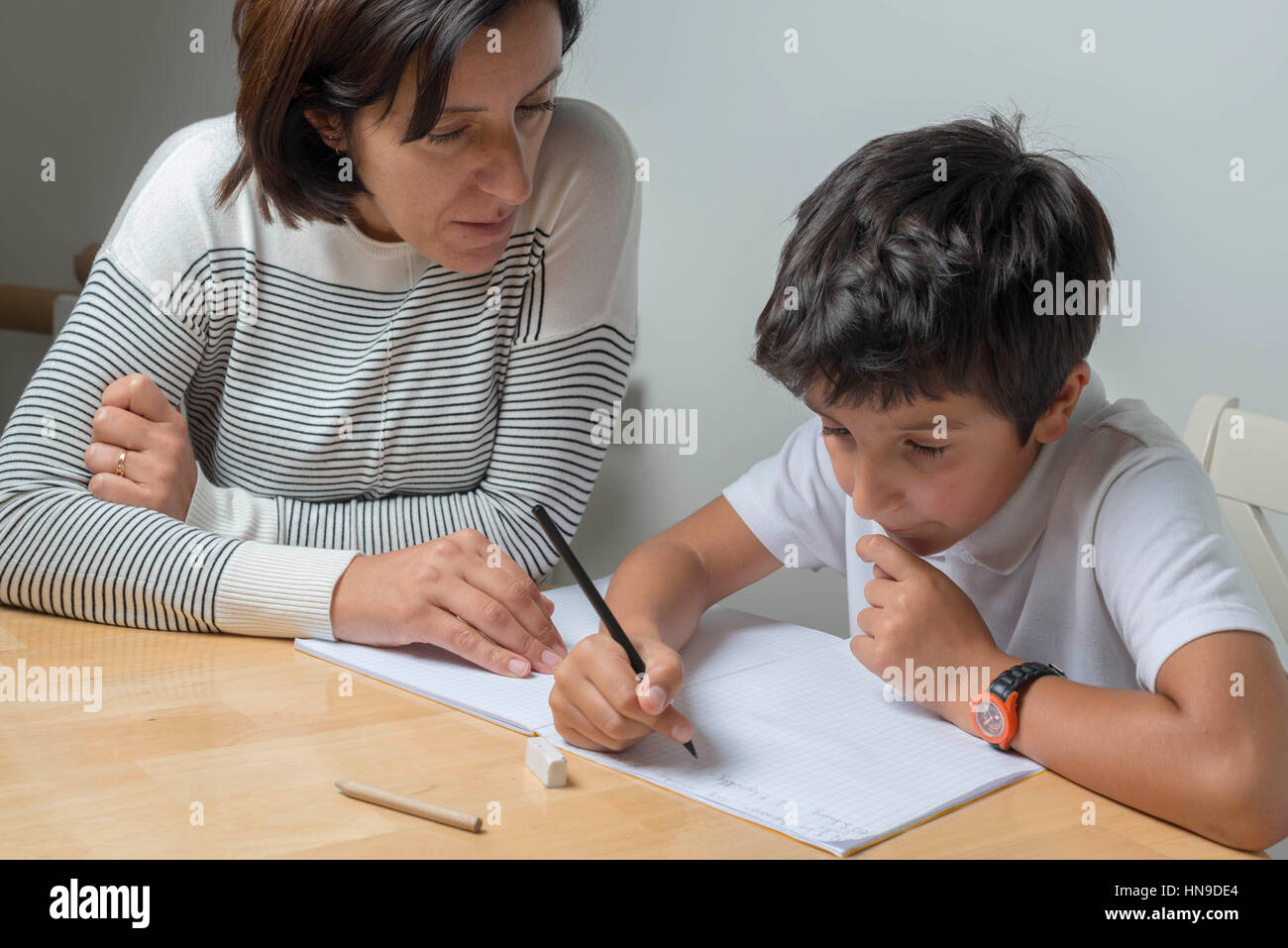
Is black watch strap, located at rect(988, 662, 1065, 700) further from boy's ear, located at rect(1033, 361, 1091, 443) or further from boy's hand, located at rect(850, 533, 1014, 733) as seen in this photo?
boy's ear, located at rect(1033, 361, 1091, 443)

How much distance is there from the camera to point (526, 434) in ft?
4.22

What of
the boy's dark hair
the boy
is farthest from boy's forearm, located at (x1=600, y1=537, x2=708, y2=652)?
the boy's dark hair

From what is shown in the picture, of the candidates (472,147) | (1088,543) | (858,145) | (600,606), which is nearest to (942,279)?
(1088,543)

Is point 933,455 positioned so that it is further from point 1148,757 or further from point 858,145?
point 858,145

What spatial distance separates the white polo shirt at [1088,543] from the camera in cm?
84

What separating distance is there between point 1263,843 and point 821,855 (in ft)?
0.91

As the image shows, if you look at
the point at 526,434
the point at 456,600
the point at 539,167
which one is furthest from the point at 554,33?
the point at 456,600

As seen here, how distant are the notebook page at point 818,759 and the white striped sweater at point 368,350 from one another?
411 mm

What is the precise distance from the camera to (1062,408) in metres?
0.96

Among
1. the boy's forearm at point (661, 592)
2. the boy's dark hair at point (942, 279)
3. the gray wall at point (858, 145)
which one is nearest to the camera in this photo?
the boy's dark hair at point (942, 279)

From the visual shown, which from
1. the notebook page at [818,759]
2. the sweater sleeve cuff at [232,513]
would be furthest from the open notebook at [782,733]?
the sweater sleeve cuff at [232,513]

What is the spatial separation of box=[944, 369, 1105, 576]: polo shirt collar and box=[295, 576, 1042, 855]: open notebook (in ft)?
0.48

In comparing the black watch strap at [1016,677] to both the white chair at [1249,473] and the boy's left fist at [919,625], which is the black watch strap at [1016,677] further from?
the white chair at [1249,473]

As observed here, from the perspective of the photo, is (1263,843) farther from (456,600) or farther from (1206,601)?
(456,600)
